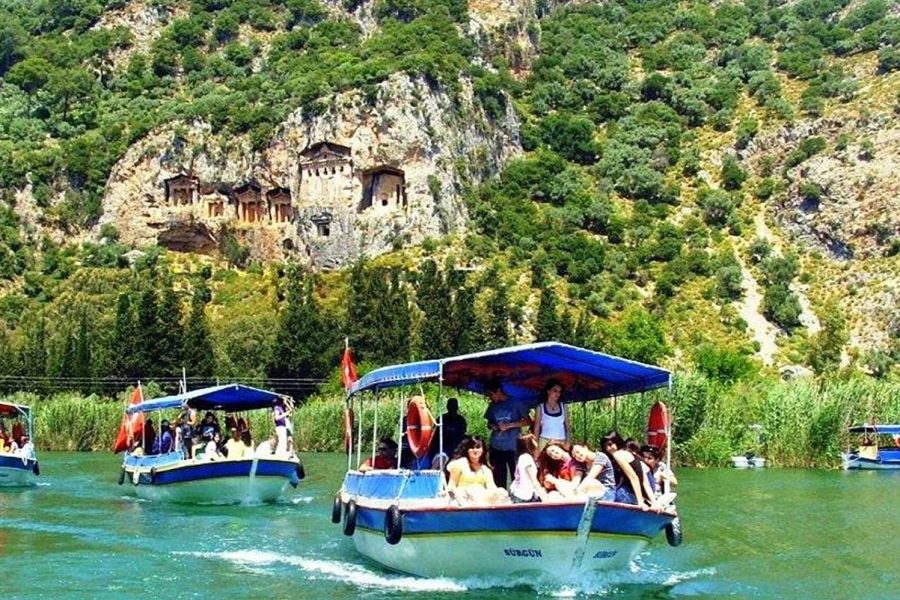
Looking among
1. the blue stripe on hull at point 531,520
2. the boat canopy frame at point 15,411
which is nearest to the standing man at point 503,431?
the blue stripe on hull at point 531,520

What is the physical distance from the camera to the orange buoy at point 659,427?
26422 mm

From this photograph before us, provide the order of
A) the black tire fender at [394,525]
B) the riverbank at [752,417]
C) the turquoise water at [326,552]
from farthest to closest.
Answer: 1. the riverbank at [752,417]
2. the turquoise water at [326,552]
3. the black tire fender at [394,525]

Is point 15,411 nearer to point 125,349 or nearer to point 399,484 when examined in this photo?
point 399,484

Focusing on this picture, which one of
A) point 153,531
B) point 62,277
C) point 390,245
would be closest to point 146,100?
point 62,277

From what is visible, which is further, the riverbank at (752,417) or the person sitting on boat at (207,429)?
the riverbank at (752,417)

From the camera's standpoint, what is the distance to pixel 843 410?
60.8 m

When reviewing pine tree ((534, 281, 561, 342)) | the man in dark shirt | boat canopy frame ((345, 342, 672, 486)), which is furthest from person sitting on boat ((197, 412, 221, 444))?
pine tree ((534, 281, 561, 342))

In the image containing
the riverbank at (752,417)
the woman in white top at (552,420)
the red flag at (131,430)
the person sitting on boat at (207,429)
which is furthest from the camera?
the riverbank at (752,417)

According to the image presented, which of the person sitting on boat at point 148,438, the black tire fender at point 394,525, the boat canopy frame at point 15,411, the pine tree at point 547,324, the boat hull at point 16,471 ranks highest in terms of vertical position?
the pine tree at point 547,324

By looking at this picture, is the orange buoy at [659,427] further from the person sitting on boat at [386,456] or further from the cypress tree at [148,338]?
the cypress tree at [148,338]

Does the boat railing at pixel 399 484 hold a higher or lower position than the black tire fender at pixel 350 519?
higher

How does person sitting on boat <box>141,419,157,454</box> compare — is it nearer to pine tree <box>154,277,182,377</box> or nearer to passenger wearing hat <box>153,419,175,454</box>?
passenger wearing hat <box>153,419,175,454</box>

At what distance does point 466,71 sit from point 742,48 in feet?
154

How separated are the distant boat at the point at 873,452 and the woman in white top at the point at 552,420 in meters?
39.8
